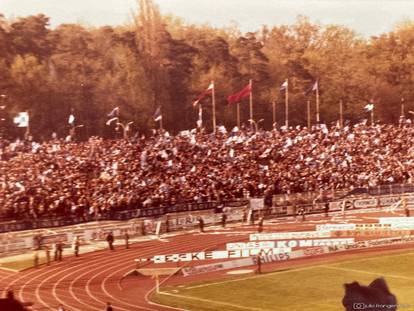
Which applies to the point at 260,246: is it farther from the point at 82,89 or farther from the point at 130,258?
the point at 82,89

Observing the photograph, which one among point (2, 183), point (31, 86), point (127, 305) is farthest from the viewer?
point (31, 86)

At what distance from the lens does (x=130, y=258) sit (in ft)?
112

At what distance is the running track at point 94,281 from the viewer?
25.5 meters

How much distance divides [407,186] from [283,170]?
10010mm

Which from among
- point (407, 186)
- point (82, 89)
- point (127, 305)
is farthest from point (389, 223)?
point (82, 89)

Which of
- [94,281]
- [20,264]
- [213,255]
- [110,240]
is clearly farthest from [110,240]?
[94,281]

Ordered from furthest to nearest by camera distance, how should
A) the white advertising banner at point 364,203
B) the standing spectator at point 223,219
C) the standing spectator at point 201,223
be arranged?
the white advertising banner at point 364,203, the standing spectator at point 223,219, the standing spectator at point 201,223

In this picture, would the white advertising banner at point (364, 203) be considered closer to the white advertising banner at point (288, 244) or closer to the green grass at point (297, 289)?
the white advertising banner at point (288, 244)

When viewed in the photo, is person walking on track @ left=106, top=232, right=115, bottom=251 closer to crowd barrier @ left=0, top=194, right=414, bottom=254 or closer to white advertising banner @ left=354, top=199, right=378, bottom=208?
crowd barrier @ left=0, top=194, right=414, bottom=254

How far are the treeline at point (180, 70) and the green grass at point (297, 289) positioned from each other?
27.6 metres

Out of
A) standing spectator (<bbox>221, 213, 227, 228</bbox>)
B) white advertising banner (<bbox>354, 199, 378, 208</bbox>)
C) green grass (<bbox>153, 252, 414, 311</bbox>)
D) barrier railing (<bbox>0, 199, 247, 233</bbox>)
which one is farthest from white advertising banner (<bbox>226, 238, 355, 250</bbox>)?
white advertising banner (<bbox>354, 199, 378, 208</bbox>)

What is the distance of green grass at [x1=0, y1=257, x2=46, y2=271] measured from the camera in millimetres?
32094

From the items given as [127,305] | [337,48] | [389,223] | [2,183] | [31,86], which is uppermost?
[337,48]

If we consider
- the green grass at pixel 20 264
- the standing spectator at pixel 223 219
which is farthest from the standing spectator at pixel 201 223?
the green grass at pixel 20 264
